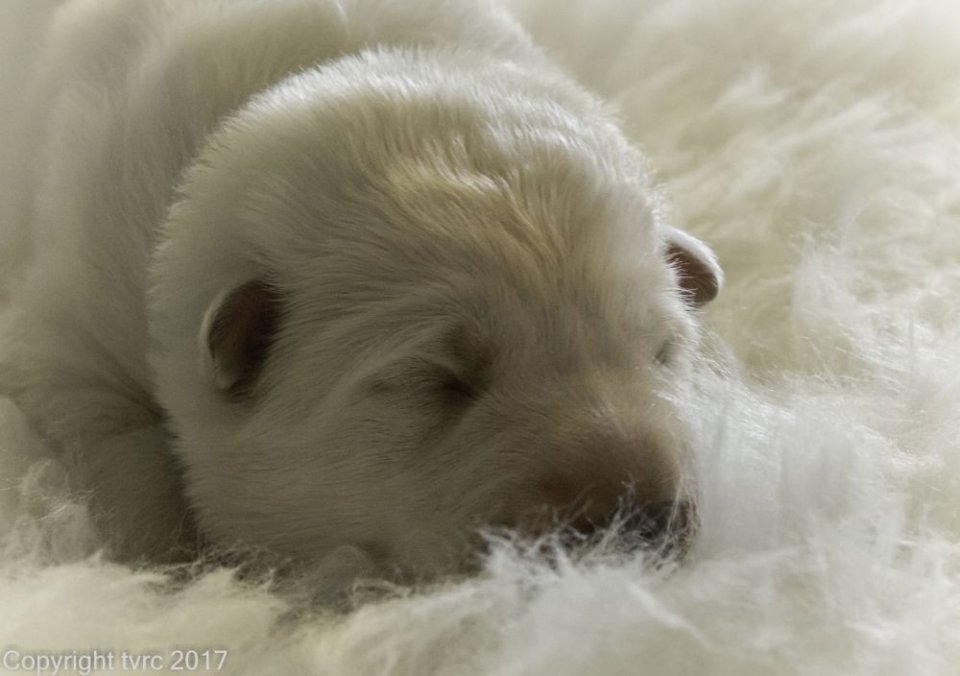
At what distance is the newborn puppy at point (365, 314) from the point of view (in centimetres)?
80

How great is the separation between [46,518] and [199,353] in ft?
0.56

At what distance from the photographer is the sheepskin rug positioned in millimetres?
654

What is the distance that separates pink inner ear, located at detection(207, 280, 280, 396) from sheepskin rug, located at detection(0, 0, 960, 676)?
16 centimetres

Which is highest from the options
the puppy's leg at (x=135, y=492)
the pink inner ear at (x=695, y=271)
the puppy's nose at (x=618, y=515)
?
the pink inner ear at (x=695, y=271)

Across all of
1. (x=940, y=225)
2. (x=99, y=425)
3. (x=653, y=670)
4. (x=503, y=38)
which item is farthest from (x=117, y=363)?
(x=940, y=225)

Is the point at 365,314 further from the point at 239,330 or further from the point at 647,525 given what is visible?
the point at 647,525

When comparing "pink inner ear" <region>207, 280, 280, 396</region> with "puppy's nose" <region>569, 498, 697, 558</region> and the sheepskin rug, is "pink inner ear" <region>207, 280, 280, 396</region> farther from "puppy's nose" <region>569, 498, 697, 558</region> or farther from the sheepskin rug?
"puppy's nose" <region>569, 498, 697, 558</region>

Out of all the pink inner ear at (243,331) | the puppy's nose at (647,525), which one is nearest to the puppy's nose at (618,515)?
the puppy's nose at (647,525)

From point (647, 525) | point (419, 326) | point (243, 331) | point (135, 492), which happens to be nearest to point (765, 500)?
point (647, 525)

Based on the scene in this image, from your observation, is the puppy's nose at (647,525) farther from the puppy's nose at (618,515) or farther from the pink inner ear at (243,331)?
the pink inner ear at (243,331)

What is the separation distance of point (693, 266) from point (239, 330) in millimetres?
426

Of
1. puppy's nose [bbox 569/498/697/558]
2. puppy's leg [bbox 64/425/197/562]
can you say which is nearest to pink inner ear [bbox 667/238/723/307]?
puppy's nose [bbox 569/498/697/558]

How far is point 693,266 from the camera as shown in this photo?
3.39ft

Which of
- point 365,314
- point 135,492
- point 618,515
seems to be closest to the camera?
point 618,515
